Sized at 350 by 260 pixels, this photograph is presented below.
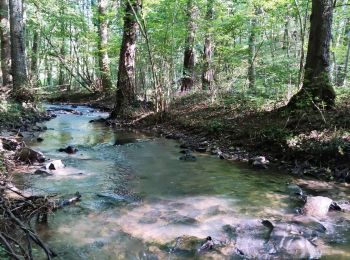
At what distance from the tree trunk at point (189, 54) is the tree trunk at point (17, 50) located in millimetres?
6006

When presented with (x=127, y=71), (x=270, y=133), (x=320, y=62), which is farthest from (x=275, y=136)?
(x=127, y=71)

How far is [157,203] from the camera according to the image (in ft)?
19.1

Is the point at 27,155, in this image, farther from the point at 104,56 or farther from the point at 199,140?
the point at 104,56

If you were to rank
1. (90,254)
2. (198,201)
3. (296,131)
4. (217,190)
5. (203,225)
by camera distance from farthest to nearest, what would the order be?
(296,131) < (217,190) < (198,201) < (203,225) < (90,254)

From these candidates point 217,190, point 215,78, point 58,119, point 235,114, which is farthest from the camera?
point 58,119

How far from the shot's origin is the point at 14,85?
13742 mm

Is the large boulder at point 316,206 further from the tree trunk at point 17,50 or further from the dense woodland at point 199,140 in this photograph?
the tree trunk at point 17,50

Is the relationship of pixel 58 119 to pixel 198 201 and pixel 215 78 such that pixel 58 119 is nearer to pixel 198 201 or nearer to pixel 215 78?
pixel 215 78

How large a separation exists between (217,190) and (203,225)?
154cm

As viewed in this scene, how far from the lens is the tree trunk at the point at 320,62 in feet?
29.9

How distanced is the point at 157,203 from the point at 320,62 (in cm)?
571

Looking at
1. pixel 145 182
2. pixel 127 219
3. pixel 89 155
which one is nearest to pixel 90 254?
pixel 127 219

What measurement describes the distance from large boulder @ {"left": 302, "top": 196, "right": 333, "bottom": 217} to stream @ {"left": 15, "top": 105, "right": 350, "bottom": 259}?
0.15 m

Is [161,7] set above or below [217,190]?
above
